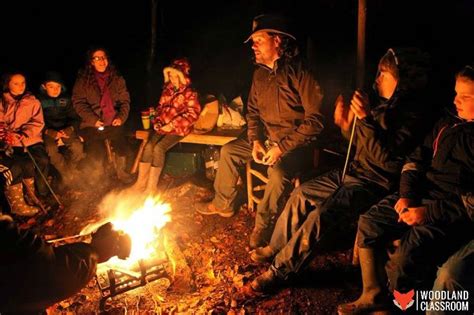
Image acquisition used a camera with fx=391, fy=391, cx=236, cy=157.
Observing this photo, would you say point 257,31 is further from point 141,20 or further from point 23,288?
point 141,20

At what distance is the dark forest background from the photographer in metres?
9.37

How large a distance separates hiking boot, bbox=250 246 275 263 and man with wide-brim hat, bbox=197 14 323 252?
0.26 metres

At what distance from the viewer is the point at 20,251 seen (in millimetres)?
2346

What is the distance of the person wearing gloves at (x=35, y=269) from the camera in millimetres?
2318

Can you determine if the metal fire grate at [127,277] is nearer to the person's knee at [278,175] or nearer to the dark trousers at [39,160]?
the person's knee at [278,175]

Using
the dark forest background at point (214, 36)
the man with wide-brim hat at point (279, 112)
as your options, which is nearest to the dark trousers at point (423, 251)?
the man with wide-brim hat at point (279, 112)

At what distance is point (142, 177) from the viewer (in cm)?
657

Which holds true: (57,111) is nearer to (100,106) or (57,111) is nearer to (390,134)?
(100,106)

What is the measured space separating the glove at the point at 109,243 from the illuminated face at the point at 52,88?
4506 mm

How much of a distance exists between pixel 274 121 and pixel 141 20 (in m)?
8.83

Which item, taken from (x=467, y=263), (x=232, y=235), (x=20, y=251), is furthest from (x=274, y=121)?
(x=20, y=251)

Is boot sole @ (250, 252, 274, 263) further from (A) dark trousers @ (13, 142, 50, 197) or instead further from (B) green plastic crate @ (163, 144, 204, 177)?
(A) dark trousers @ (13, 142, 50, 197)

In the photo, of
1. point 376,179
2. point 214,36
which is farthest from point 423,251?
point 214,36

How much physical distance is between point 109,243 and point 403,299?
2.70 m
